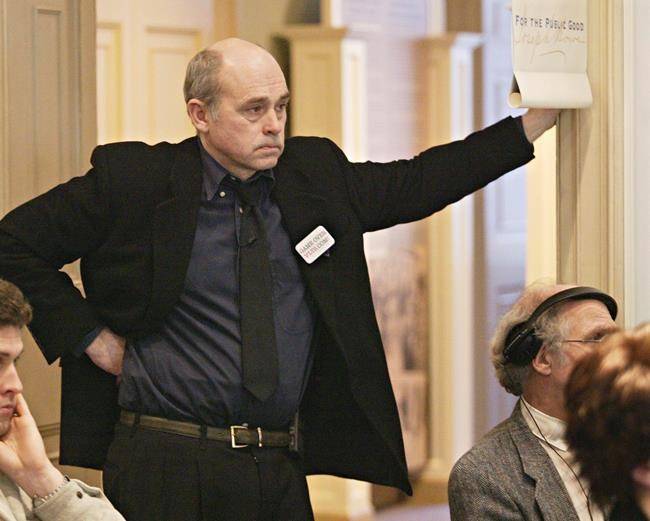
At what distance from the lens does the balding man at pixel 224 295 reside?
281 cm

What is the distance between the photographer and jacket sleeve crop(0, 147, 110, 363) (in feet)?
9.32

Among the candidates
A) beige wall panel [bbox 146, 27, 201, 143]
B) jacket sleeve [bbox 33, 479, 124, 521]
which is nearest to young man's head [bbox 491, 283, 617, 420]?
jacket sleeve [bbox 33, 479, 124, 521]

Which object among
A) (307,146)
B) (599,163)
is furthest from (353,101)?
(599,163)

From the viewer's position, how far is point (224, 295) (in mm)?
2838

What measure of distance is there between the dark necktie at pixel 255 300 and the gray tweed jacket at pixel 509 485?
45cm

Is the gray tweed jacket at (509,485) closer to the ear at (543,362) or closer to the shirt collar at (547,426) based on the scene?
the shirt collar at (547,426)

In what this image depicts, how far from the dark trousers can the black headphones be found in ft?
1.88

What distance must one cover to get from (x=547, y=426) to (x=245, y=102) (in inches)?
37.2

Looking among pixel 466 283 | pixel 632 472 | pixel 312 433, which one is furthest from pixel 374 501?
pixel 632 472

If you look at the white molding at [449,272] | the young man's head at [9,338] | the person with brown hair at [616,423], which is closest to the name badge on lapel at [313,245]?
the young man's head at [9,338]

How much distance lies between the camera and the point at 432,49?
7.15m

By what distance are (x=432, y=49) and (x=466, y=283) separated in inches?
51.5

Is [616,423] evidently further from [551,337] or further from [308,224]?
[308,224]
